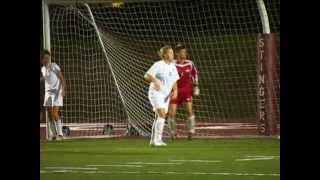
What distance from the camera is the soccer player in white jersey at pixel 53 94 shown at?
547 inches

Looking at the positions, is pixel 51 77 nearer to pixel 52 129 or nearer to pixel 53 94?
pixel 53 94

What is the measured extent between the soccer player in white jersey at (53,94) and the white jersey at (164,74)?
256cm

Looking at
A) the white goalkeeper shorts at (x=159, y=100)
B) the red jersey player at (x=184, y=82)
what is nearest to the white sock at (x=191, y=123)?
the red jersey player at (x=184, y=82)

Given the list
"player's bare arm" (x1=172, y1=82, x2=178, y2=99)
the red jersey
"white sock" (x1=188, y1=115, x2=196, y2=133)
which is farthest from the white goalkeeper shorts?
the red jersey

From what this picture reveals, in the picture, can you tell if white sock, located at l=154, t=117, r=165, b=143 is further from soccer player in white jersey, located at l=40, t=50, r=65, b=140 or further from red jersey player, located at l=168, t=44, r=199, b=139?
soccer player in white jersey, located at l=40, t=50, r=65, b=140

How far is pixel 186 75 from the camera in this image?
13672 millimetres

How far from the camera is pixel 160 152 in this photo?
32.7 feet

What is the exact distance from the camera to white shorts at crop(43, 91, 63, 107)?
554 inches

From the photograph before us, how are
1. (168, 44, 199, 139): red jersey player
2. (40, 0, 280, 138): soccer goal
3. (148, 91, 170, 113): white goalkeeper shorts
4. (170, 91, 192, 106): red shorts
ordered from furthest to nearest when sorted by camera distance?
(40, 0, 280, 138): soccer goal < (170, 91, 192, 106): red shorts < (168, 44, 199, 139): red jersey player < (148, 91, 170, 113): white goalkeeper shorts

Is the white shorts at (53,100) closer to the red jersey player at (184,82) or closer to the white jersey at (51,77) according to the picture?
the white jersey at (51,77)

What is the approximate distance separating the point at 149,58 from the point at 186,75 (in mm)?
3320

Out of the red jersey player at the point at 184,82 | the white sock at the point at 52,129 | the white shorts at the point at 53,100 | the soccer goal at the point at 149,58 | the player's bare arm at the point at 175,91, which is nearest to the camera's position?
the player's bare arm at the point at 175,91

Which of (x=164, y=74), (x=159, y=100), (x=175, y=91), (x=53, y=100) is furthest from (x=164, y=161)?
(x=53, y=100)
